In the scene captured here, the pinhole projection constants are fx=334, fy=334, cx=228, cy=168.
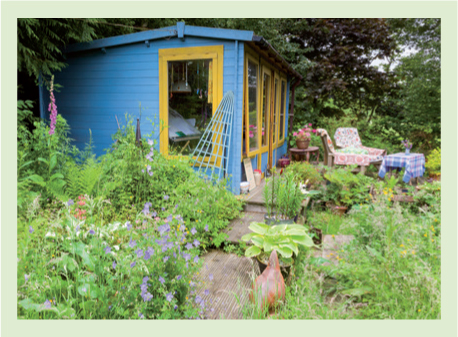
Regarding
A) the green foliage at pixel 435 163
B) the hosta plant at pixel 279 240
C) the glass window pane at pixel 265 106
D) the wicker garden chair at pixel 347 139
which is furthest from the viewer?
the wicker garden chair at pixel 347 139

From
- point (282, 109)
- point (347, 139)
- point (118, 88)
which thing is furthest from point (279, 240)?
point (347, 139)

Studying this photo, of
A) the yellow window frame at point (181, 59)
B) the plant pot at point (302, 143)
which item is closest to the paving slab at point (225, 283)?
the yellow window frame at point (181, 59)

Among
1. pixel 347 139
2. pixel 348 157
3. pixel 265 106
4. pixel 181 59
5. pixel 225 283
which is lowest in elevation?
pixel 225 283

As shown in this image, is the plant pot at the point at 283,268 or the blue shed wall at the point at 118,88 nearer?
the plant pot at the point at 283,268

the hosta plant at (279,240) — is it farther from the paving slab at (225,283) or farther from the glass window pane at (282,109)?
the glass window pane at (282,109)

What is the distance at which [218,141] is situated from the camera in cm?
526

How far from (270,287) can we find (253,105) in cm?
396

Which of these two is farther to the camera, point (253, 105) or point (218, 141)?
point (253, 105)

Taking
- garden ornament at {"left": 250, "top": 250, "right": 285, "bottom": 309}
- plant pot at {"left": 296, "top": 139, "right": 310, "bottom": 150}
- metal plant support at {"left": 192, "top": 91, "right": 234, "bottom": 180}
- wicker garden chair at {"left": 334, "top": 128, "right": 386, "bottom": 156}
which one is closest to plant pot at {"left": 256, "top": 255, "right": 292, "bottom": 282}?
garden ornament at {"left": 250, "top": 250, "right": 285, "bottom": 309}

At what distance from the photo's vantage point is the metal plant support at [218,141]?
499 centimetres

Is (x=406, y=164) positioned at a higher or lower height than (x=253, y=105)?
lower

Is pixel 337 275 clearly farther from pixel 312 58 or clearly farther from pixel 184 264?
pixel 312 58

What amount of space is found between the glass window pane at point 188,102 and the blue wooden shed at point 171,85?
15 mm

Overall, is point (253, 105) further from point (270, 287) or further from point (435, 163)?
point (435, 163)
